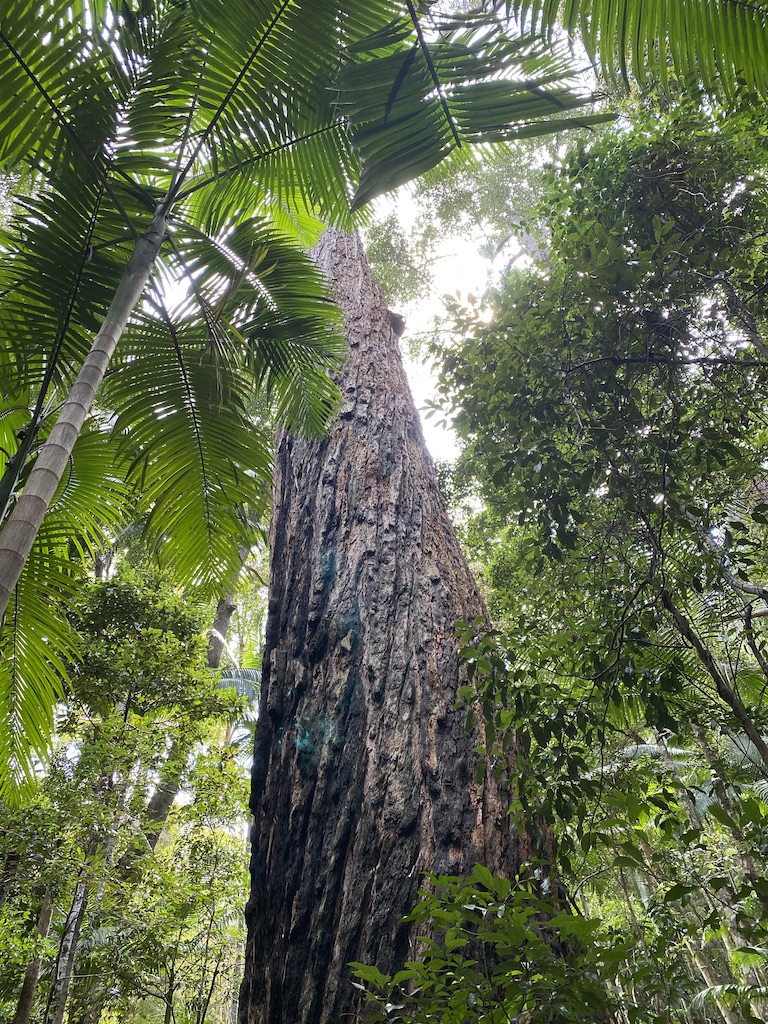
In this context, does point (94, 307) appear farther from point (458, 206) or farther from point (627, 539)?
point (458, 206)

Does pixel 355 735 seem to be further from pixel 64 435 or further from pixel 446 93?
pixel 446 93

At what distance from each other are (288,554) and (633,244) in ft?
7.53

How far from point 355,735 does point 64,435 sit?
1.35m

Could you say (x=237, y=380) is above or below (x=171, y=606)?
below

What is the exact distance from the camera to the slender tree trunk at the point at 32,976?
4242mm

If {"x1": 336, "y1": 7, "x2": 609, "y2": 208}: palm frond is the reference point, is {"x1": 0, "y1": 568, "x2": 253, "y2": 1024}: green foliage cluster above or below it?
below

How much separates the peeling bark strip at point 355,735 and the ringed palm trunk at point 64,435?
1251mm

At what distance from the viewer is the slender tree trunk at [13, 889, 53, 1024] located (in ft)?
13.9

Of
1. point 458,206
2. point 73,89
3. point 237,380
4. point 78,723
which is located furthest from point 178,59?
point 458,206

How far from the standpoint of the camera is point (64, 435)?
1.45 m

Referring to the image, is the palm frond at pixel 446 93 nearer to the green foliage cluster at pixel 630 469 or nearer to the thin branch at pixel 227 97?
the thin branch at pixel 227 97

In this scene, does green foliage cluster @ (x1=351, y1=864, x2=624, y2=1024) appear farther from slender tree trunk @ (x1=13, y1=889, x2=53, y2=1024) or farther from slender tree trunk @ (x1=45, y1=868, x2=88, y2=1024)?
slender tree trunk @ (x1=13, y1=889, x2=53, y2=1024)

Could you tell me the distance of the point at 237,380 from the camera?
8.43 feet

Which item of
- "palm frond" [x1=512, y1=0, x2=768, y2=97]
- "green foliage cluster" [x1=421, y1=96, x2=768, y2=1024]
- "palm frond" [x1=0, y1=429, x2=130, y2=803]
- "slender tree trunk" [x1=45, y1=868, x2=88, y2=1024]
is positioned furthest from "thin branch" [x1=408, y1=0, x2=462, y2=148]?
"slender tree trunk" [x1=45, y1=868, x2=88, y2=1024]
